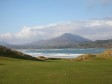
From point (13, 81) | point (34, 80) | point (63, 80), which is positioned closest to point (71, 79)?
point (63, 80)

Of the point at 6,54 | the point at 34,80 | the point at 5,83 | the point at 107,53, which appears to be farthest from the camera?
the point at 107,53

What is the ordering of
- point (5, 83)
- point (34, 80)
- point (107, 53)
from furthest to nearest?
1. point (107, 53)
2. point (34, 80)
3. point (5, 83)

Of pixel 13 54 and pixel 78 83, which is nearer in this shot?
pixel 78 83

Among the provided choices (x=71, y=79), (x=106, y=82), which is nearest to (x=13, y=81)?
(x=71, y=79)

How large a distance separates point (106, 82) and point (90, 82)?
4.29 feet

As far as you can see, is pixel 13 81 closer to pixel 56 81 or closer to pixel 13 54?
pixel 56 81

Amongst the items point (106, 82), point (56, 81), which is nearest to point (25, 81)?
point (56, 81)

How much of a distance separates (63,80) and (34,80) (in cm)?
250

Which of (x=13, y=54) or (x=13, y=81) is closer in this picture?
(x=13, y=81)

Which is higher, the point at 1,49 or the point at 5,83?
the point at 1,49

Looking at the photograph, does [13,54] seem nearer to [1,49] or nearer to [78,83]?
[1,49]

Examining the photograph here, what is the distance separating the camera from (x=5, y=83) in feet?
77.8

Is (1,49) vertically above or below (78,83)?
above

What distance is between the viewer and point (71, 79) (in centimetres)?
2614
